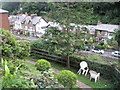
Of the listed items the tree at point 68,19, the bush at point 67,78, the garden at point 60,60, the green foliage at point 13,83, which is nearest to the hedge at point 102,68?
the garden at point 60,60

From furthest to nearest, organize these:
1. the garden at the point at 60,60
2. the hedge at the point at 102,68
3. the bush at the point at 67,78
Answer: the hedge at the point at 102,68 < the bush at the point at 67,78 < the garden at the point at 60,60

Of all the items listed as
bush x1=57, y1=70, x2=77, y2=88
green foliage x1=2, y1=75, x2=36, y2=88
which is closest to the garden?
bush x1=57, y1=70, x2=77, y2=88

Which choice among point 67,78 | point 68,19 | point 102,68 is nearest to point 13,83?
point 67,78

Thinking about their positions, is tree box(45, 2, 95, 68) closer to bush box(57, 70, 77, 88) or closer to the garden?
the garden

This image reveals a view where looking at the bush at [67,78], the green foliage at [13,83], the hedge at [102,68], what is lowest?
the hedge at [102,68]

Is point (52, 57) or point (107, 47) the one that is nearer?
point (52, 57)

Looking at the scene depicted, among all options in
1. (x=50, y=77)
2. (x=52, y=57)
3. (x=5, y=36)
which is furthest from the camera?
(x=52, y=57)

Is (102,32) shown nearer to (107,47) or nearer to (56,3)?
(107,47)

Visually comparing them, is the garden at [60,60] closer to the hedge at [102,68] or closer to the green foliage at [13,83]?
the hedge at [102,68]

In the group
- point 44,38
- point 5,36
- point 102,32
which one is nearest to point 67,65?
point 44,38

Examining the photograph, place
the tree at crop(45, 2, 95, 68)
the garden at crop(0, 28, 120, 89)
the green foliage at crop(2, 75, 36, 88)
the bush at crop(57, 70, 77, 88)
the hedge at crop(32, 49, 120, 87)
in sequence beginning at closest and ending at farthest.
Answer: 1. the green foliage at crop(2, 75, 36, 88)
2. the garden at crop(0, 28, 120, 89)
3. the bush at crop(57, 70, 77, 88)
4. the hedge at crop(32, 49, 120, 87)
5. the tree at crop(45, 2, 95, 68)

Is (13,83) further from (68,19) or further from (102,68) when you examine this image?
(68,19)

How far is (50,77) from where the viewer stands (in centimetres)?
84

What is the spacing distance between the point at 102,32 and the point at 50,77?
560 cm
